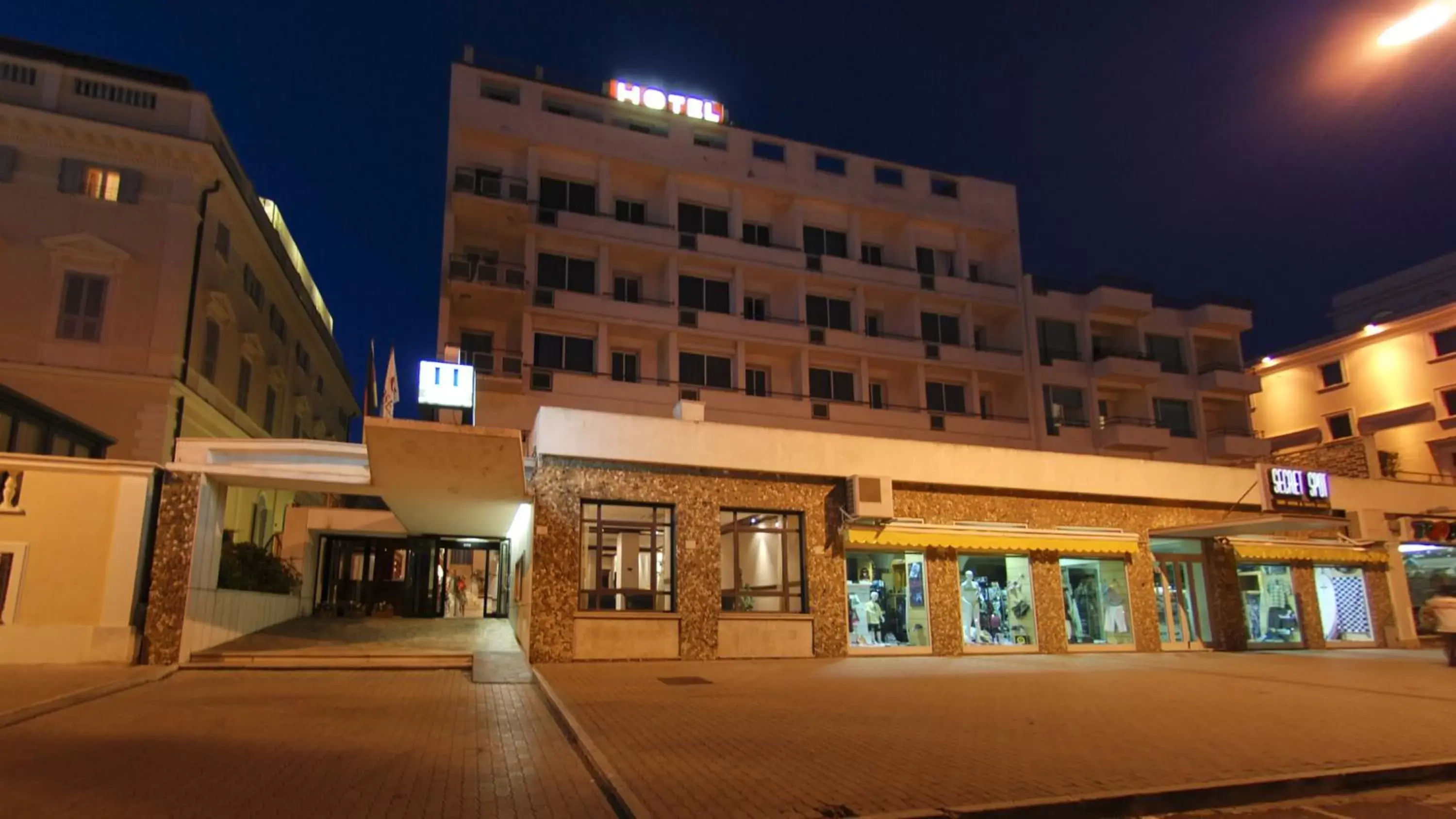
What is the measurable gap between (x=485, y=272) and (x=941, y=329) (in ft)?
63.4

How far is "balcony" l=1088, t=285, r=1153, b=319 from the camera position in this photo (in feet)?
124

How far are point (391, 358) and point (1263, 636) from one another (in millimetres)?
20563

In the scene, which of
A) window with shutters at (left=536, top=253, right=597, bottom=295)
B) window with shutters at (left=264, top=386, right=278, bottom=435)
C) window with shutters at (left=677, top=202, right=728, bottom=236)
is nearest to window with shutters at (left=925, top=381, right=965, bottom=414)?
window with shutters at (left=677, top=202, right=728, bottom=236)

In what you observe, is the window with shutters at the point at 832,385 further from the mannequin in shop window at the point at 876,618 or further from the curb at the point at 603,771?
the curb at the point at 603,771

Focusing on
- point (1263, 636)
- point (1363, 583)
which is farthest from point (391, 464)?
point (1363, 583)

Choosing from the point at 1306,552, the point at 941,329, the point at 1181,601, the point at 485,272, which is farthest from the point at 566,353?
the point at 1306,552

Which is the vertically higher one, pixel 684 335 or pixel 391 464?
pixel 684 335

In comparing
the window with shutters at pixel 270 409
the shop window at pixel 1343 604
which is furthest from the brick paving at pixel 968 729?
the window with shutters at pixel 270 409

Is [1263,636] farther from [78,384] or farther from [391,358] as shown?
[78,384]

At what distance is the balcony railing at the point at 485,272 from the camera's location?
2886cm

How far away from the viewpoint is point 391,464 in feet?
45.3

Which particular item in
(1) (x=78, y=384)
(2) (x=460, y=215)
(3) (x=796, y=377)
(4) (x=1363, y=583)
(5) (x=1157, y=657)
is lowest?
(5) (x=1157, y=657)

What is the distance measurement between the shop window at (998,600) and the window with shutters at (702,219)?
19195 mm

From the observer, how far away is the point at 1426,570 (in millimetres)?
23297
